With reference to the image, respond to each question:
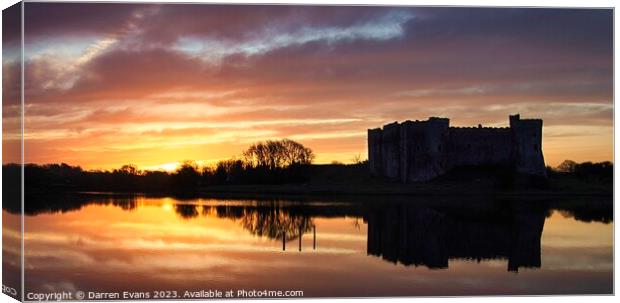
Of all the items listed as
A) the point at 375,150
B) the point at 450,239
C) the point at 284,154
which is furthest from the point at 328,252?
the point at 284,154

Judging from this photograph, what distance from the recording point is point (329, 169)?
69.8 meters

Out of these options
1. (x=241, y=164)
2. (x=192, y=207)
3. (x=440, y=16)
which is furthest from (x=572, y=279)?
(x=241, y=164)

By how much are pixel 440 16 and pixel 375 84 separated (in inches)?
223

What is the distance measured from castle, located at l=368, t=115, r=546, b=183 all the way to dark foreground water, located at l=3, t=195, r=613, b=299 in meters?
20.1

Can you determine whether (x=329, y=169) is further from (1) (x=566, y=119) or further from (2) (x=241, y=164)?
(1) (x=566, y=119)

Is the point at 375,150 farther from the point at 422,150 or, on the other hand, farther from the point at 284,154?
the point at 284,154

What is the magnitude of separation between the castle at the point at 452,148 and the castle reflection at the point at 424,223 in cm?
1365

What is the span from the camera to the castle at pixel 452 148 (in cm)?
5050

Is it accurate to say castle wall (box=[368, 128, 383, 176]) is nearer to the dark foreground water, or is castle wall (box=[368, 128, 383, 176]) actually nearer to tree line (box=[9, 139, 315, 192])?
tree line (box=[9, 139, 315, 192])

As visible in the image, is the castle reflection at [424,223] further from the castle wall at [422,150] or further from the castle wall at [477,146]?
the castle wall at [477,146]

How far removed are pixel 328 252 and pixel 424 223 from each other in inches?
268

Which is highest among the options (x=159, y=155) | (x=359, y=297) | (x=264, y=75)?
(x=264, y=75)

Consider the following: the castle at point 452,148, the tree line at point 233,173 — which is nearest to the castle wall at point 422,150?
the castle at point 452,148

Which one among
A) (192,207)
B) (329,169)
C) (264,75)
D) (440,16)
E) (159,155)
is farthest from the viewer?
(329,169)
